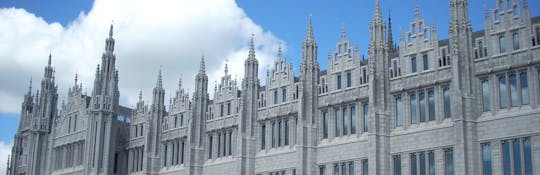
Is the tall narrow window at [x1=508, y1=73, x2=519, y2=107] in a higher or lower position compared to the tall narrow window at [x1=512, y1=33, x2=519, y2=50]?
lower

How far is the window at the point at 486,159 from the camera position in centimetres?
4584

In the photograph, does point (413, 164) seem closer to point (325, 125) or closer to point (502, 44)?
point (325, 125)

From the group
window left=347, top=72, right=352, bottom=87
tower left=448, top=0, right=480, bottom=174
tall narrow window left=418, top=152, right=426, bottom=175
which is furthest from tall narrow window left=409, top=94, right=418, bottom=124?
window left=347, top=72, right=352, bottom=87

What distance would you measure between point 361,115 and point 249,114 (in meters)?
11.7

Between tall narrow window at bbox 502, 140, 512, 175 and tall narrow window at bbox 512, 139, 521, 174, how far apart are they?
34 centimetres

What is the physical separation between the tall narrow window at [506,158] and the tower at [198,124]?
94.9 feet

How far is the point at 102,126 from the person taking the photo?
250 feet

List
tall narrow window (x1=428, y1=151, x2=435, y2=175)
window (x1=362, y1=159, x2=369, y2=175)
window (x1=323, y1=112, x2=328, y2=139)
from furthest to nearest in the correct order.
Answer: window (x1=323, y1=112, x2=328, y2=139) < window (x1=362, y1=159, x2=369, y2=175) < tall narrow window (x1=428, y1=151, x2=435, y2=175)

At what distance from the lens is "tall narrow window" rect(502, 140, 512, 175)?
1764 inches

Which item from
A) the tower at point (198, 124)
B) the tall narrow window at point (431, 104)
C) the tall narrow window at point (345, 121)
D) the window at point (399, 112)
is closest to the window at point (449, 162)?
the tall narrow window at point (431, 104)

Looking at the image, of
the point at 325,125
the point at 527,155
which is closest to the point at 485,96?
the point at 527,155

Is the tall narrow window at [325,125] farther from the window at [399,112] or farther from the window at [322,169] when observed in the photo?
A: the window at [399,112]

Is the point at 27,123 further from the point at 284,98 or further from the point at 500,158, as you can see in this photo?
the point at 500,158

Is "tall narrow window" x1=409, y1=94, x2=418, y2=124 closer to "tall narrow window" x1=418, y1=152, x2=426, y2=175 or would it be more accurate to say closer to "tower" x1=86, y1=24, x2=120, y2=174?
"tall narrow window" x1=418, y1=152, x2=426, y2=175
